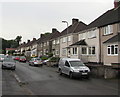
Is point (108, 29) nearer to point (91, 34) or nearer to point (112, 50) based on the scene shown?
point (112, 50)

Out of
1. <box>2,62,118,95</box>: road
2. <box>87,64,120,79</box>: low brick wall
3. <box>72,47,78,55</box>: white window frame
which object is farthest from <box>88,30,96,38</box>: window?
<box>2,62,118,95</box>: road

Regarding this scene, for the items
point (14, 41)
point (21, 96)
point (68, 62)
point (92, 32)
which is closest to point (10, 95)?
point (21, 96)

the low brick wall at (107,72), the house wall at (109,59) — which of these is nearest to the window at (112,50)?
the house wall at (109,59)

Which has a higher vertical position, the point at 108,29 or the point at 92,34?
the point at 108,29

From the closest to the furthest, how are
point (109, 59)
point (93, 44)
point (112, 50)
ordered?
point (112, 50)
point (109, 59)
point (93, 44)

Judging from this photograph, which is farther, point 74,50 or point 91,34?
point 74,50

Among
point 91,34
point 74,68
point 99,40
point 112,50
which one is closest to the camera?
point 74,68

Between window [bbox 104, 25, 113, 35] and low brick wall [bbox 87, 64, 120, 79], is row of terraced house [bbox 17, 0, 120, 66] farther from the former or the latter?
low brick wall [bbox 87, 64, 120, 79]

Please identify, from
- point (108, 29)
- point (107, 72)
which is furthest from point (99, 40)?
point (107, 72)

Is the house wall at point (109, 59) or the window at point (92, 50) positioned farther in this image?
the window at point (92, 50)

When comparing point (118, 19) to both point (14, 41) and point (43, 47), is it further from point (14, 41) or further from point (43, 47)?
point (14, 41)

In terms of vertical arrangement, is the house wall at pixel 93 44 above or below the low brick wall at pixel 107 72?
above

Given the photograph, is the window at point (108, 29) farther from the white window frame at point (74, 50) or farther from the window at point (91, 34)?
the white window frame at point (74, 50)

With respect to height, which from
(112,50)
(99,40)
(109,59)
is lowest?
(109,59)
